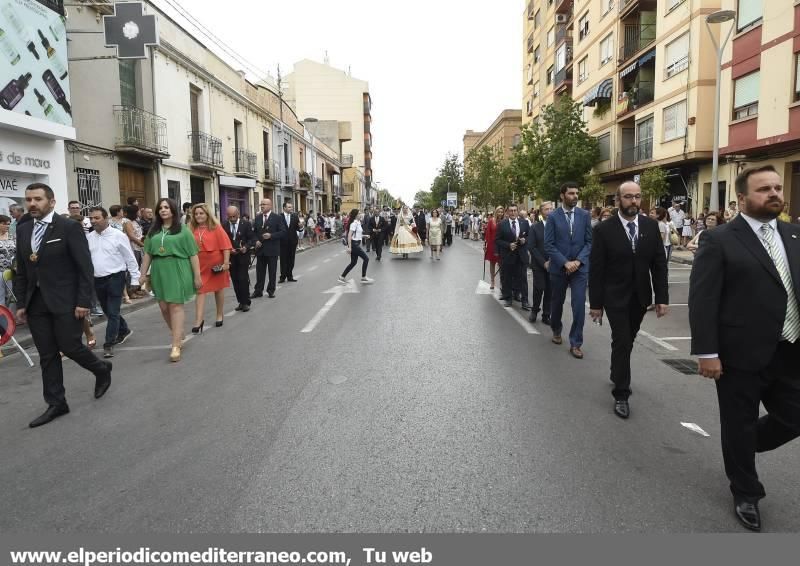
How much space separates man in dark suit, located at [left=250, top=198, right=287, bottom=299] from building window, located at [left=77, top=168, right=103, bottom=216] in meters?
6.43

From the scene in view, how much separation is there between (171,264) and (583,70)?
124ft

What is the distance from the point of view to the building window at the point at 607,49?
3322 cm

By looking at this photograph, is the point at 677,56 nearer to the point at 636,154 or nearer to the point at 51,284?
the point at 636,154

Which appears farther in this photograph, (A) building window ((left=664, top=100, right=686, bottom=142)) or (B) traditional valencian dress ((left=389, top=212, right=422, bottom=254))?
(A) building window ((left=664, top=100, right=686, bottom=142))

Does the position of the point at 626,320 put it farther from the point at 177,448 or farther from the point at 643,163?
the point at 643,163

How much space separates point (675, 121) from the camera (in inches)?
1028

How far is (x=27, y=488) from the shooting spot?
136 inches

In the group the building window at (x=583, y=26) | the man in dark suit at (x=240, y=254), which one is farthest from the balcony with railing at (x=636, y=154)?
the man in dark suit at (x=240, y=254)

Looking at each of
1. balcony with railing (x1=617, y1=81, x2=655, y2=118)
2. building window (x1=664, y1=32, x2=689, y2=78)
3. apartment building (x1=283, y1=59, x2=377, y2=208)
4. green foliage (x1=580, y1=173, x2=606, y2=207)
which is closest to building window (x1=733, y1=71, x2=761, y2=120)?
building window (x1=664, y1=32, x2=689, y2=78)

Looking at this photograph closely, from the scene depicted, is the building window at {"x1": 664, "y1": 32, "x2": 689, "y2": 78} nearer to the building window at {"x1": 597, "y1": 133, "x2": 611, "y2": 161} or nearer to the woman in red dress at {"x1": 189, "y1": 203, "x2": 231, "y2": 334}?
the building window at {"x1": 597, "y1": 133, "x2": 611, "y2": 161}

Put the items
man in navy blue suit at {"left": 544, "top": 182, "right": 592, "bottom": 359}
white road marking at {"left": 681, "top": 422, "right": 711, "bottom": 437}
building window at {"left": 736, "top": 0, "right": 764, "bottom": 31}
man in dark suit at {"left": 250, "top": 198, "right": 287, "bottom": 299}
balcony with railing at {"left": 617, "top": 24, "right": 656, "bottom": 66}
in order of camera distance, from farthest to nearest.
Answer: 1. balcony with railing at {"left": 617, "top": 24, "right": 656, "bottom": 66}
2. building window at {"left": 736, "top": 0, "right": 764, "bottom": 31}
3. man in dark suit at {"left": 250, "top": 198, "right": 287, "bottom": 299}
4. man in navy blue suit at {"left": 544, "top": 182, "right": 592, "bottom": 359}
5. white road marking at {"left": 681, "top": 422, "right": 711, "bottom": 437}

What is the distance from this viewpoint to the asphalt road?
3066 millimetres

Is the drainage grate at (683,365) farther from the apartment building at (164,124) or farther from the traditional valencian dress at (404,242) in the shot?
the traditional valencian dress at (404,242)

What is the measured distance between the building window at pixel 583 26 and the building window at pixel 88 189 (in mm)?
32482
